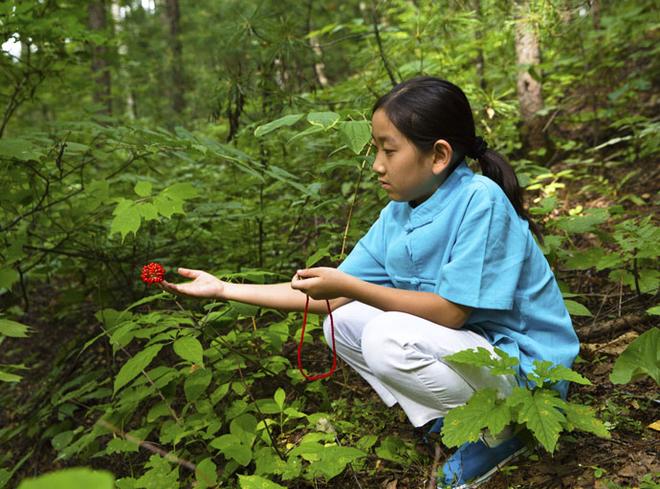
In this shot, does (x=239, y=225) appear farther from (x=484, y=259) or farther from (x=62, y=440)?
(x=484, y=259)

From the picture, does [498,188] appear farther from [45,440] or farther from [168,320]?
[45,440]

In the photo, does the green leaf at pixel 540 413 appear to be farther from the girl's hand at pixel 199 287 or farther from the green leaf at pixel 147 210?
the green leaf at pixel 147 210

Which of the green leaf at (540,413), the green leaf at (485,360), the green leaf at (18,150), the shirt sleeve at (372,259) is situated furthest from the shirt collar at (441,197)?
the green leaf at (18,150)

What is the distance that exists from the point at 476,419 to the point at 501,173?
0.83 meters

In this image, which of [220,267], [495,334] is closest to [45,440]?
[220,267]

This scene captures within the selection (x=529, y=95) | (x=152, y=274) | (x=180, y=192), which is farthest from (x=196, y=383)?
(x=529, y=95)

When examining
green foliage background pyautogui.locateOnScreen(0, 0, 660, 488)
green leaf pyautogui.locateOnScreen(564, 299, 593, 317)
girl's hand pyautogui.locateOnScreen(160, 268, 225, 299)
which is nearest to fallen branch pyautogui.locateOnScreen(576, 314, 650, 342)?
green foliage background pyautogui.locateOnScreen(0, 0, 660, 488)

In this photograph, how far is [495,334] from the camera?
1.79 m

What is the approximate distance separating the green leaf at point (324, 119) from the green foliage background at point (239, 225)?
0.15ft

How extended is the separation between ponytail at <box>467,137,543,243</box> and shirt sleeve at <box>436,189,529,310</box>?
0.47 ft

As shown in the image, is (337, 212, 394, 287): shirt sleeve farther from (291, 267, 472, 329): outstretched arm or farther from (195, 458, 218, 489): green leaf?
(195, 458, 218, 489): green leaf

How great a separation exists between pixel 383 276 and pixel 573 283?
1.40 meters

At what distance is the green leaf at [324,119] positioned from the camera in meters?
1.86

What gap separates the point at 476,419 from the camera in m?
1.52
